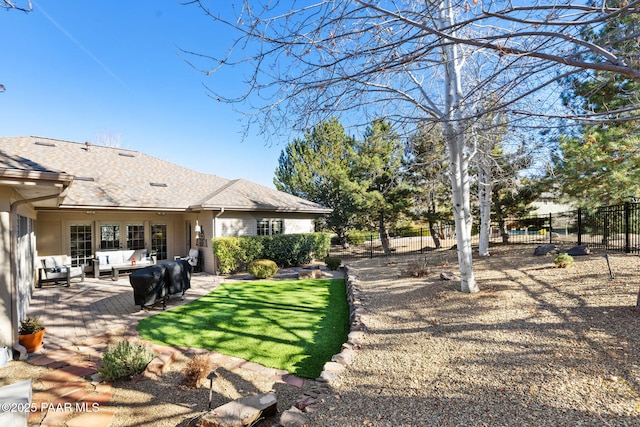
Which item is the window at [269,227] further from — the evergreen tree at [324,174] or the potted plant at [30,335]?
the potted plant at [30,335]

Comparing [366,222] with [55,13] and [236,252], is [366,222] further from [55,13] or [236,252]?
[55,13]

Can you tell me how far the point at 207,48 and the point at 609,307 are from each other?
676 centimetres

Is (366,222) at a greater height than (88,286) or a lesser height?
greater

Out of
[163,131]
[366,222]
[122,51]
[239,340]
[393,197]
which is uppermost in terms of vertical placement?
[122,51]

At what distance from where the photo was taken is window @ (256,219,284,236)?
14577mm

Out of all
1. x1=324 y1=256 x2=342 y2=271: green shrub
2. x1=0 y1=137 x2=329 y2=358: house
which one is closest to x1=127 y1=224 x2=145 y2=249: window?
x1=0 y1=137 x2=329 y2=358: house

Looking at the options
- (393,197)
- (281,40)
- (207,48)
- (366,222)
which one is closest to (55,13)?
(207,48)

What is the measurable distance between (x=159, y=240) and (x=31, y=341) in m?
9.57

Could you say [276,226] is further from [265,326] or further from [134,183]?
[265,326]

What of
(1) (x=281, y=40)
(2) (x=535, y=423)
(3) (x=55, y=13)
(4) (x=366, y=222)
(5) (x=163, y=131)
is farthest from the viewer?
(4) (x=366, y=222)

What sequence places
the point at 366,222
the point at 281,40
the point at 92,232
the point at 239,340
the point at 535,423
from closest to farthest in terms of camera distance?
the point at 535,423
the point at 281,40
the point at 239,340
the point at 92,232
the point at 366,222

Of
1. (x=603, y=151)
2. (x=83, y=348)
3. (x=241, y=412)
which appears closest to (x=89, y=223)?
(x=83, y=348)

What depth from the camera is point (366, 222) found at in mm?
20469

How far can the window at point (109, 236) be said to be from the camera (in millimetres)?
12602
